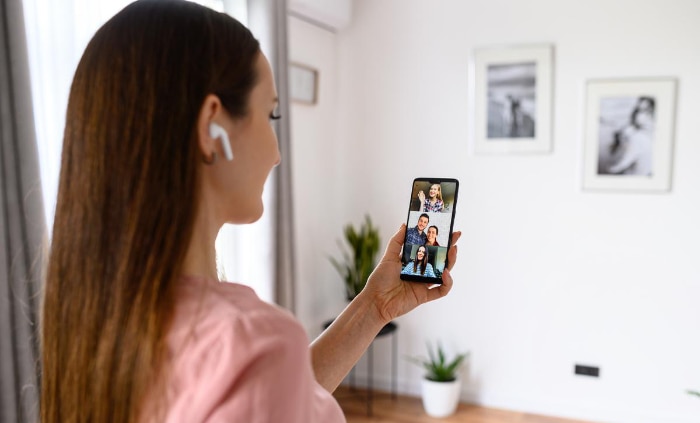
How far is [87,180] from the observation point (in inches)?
22.9

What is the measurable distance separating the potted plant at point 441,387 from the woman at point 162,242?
2.50m

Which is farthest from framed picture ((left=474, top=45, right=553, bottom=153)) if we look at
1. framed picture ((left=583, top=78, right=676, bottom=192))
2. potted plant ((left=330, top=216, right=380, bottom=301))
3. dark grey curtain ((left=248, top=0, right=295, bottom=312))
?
dark grey curtain ((left=248, top=0, right=295, bottom=312))

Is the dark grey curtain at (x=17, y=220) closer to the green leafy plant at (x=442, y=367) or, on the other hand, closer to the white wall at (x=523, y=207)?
the white wall at (x=523, y=207)

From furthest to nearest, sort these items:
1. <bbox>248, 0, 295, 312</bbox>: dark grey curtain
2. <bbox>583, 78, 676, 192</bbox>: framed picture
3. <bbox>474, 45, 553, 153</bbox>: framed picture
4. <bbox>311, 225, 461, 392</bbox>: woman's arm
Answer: <bbox>474, 45, 553, 153</bbox>: framed picture → <bbox>583, 78, 676, 192</bbox>: framed picture → <bbox>248, 0, 295, 312</bbox>: dark grey curtain → <bbox>311, 225, 461, 392</bbox>: woman's arm

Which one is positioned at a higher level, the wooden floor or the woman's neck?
the woman's neck

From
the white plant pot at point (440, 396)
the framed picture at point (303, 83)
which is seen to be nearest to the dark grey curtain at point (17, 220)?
the framed picture at point (303, 83)

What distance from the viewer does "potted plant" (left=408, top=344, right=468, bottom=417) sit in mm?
2980

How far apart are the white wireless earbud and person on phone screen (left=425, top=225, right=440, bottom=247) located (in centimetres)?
62

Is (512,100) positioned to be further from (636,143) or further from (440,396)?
(440,396)

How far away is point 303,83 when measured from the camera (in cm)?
299

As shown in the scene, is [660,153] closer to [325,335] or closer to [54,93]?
[325,335]

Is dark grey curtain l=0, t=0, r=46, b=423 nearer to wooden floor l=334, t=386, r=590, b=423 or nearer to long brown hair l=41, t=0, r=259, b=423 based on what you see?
long brown hair l=41, t=0, r=259, b=423

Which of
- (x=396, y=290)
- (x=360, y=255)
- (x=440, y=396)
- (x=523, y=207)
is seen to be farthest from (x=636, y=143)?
(x=396, y=290)

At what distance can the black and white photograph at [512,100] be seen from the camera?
114 inches
